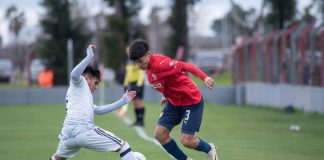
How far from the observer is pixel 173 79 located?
10922 mm

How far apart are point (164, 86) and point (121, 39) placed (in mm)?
39883

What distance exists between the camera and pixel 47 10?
1917 inches

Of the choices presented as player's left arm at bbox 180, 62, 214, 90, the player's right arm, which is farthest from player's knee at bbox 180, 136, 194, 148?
the player's right arm

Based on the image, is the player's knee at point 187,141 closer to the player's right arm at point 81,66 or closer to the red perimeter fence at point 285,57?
the player's right arm at point 81,66

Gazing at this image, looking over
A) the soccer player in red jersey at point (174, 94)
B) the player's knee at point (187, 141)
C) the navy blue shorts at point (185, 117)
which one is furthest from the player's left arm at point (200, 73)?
the player's knee at point (187, 141)

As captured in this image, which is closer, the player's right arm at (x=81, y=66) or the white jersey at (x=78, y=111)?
the player's right arm at (x=81, y=66)

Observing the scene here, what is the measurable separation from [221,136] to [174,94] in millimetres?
5993

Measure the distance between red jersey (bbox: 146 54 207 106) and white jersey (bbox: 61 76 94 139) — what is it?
1.11m

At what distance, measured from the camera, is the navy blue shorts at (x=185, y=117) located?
10992mm

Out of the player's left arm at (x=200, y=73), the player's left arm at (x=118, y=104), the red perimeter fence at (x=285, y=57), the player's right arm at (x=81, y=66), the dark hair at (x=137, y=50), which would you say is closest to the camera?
the player's right arm at (x=81, y=66)

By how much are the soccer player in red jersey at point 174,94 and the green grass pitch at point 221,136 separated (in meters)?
1.52

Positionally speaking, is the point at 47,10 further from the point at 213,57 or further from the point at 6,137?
the point at 6,137

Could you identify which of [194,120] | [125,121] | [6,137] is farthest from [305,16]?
[194,120]

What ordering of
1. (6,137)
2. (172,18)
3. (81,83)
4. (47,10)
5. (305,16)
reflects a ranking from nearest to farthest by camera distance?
(81,83) → (6,137) → (305,16) → (47,10) → (172,18)
